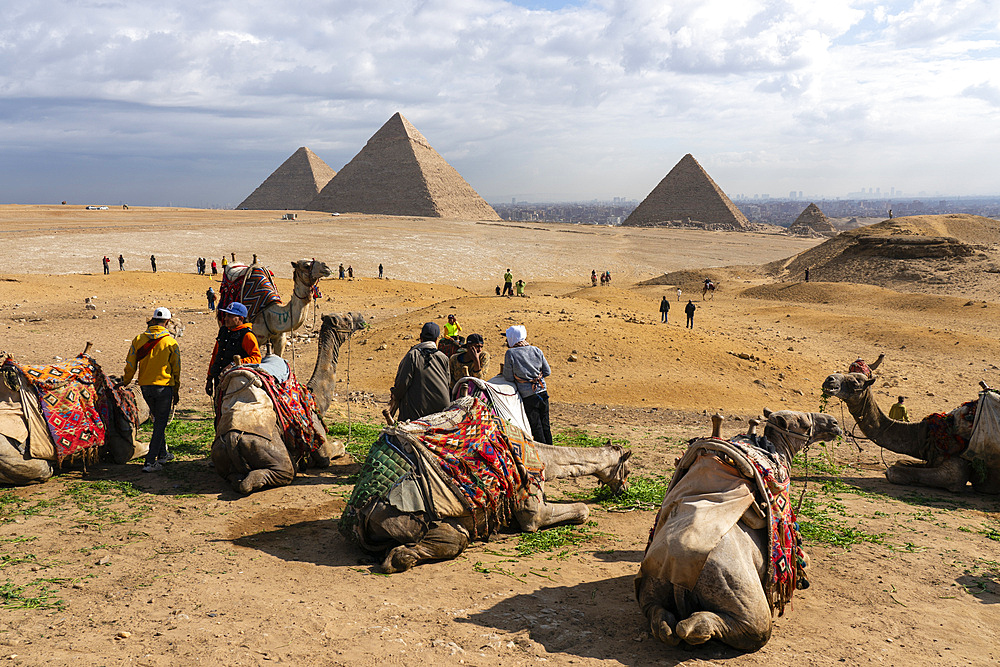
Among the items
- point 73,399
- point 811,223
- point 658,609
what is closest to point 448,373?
point 658,609

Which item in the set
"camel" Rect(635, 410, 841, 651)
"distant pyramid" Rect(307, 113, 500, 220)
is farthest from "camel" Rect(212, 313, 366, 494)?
"distant pyramid" Rect(307, 113, 500, 220)

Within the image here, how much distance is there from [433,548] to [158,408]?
3.40 meters

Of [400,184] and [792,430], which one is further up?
[400,184]

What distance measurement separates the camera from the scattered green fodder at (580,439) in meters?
8.49

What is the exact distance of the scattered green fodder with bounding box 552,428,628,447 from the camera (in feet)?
27.9

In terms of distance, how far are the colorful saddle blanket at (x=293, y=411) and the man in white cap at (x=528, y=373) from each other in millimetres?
1954

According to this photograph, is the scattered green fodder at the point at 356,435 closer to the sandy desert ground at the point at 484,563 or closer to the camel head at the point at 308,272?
the sandy desert ground at the point at 484,563

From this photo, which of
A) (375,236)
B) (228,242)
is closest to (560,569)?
(228,242)

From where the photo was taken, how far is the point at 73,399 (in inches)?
242

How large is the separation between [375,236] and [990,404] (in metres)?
49.2

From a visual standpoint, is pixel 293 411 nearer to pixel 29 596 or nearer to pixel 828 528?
pixel 29 596

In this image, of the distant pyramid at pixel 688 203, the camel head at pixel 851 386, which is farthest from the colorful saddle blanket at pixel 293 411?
the distant pyramid at pixel 688 203

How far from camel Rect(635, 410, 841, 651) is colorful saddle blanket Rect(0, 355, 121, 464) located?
514cm

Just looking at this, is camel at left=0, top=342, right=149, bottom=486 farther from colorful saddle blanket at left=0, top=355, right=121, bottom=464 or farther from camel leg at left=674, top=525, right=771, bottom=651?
camel leg at left=674, top=525, right=771, bottom=651
